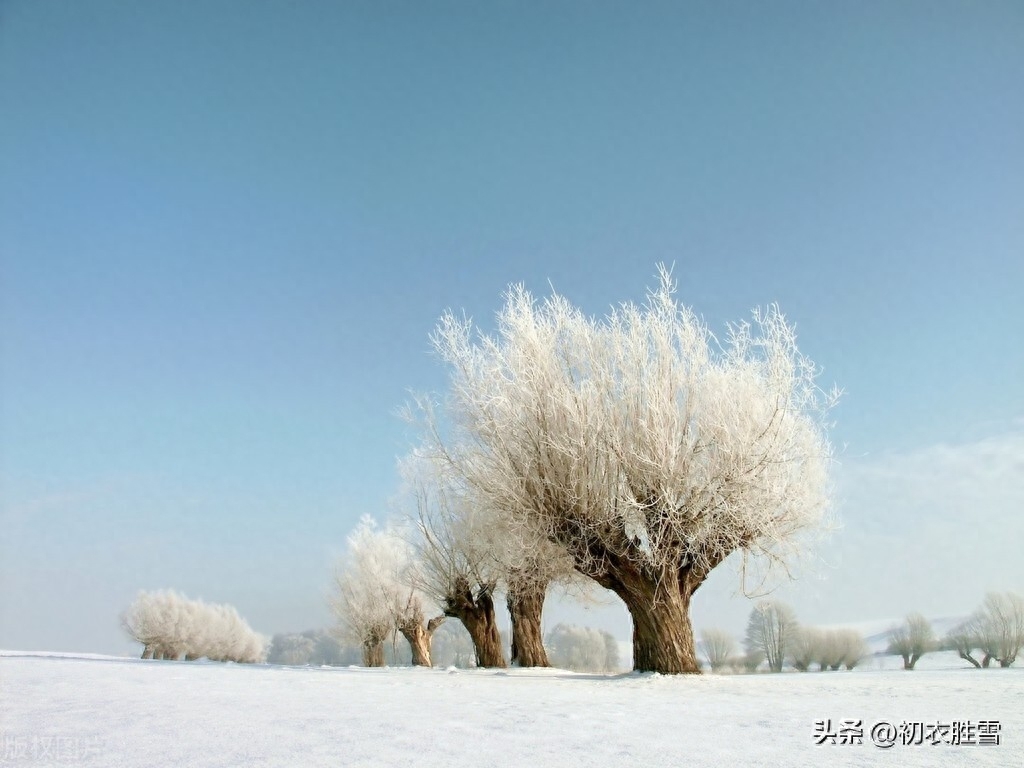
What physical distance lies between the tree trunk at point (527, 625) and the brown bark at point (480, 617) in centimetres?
199

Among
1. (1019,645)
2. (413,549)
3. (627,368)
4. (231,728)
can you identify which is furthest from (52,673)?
(1019,645)

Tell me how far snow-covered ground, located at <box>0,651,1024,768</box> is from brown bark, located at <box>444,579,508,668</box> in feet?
48.3

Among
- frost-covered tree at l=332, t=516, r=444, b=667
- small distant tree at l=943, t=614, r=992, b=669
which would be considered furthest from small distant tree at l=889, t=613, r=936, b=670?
frost-covered tree at l=332, t=516, r=444, b=667

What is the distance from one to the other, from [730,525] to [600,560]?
97.4 inches

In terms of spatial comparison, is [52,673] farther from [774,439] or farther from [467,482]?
[774,439]

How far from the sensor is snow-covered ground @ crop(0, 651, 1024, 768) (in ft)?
13.2

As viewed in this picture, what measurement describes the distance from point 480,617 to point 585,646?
7341cm

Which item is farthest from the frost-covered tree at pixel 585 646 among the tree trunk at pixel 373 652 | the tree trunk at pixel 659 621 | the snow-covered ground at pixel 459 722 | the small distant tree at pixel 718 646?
the snow-covered ground at pixel 459 722

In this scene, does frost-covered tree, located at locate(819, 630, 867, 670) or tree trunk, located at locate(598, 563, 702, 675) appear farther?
frost-covered tree, located at locate(819, 630, 867, 670)

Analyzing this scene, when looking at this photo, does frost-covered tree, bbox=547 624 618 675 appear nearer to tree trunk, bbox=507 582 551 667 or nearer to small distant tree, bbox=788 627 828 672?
small distant tree, bbox=788 627 828 672

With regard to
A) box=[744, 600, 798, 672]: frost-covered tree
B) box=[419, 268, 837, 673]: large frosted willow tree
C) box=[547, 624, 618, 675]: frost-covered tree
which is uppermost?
box=[419, 268, 837, 673]: large frosted willow tree

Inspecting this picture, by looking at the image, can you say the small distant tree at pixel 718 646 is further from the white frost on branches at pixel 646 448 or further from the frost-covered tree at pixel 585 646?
the white frost on branches at pixel 646 448

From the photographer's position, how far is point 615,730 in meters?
4.93

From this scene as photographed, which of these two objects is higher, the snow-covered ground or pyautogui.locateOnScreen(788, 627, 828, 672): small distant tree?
the snow-covered ground
